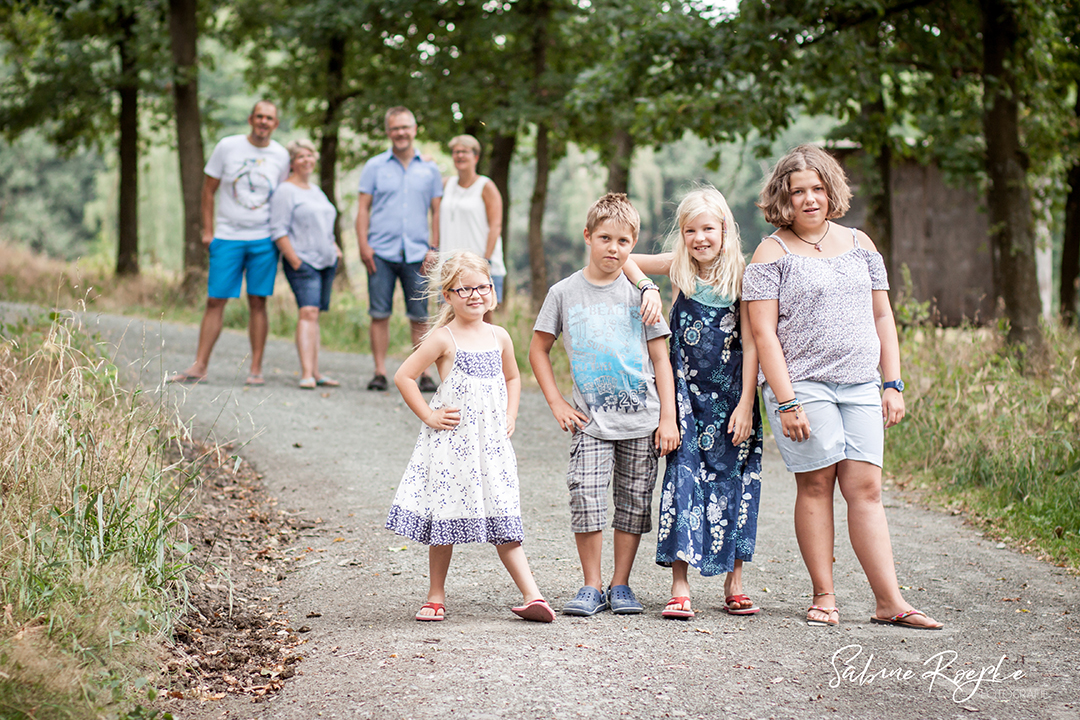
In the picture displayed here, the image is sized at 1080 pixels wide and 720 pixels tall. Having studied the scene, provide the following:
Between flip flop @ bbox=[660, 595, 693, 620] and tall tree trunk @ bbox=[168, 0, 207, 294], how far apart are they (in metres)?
13.1

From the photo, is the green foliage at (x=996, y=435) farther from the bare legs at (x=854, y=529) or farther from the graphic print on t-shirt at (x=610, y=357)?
the graphic print on t-shirt at (x=610, y=357)

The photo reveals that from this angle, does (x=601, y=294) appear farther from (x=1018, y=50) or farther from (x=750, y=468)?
(x=1018, y=50)

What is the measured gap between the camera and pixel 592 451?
12.9 ft

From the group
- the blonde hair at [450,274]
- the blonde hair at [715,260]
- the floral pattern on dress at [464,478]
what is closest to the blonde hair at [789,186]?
the blonde hair at [715,260]

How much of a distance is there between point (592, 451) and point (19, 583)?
2029mm

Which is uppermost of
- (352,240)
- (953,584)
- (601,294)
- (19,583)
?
(352,240)

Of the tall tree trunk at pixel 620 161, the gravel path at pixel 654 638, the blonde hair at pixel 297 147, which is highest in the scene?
the tall tree trunk at pixel 620 161

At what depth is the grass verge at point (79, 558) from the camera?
2711 millimetres

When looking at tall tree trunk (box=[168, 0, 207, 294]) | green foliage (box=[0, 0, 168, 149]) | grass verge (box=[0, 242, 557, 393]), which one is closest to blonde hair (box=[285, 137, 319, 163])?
grass verge (box=[0, 242, 557, 393])

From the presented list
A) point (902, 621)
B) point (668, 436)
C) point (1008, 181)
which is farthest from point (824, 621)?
point (1008, 181)

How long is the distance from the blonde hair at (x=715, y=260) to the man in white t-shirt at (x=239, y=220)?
4769 mm

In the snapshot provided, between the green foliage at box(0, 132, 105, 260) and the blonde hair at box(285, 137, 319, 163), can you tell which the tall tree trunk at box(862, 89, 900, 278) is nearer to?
the blonde hair at box(285, 137, 319, 163)

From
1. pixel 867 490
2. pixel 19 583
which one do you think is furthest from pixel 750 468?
pixel 19 583

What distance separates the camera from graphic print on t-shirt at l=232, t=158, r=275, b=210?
25.7 feet
